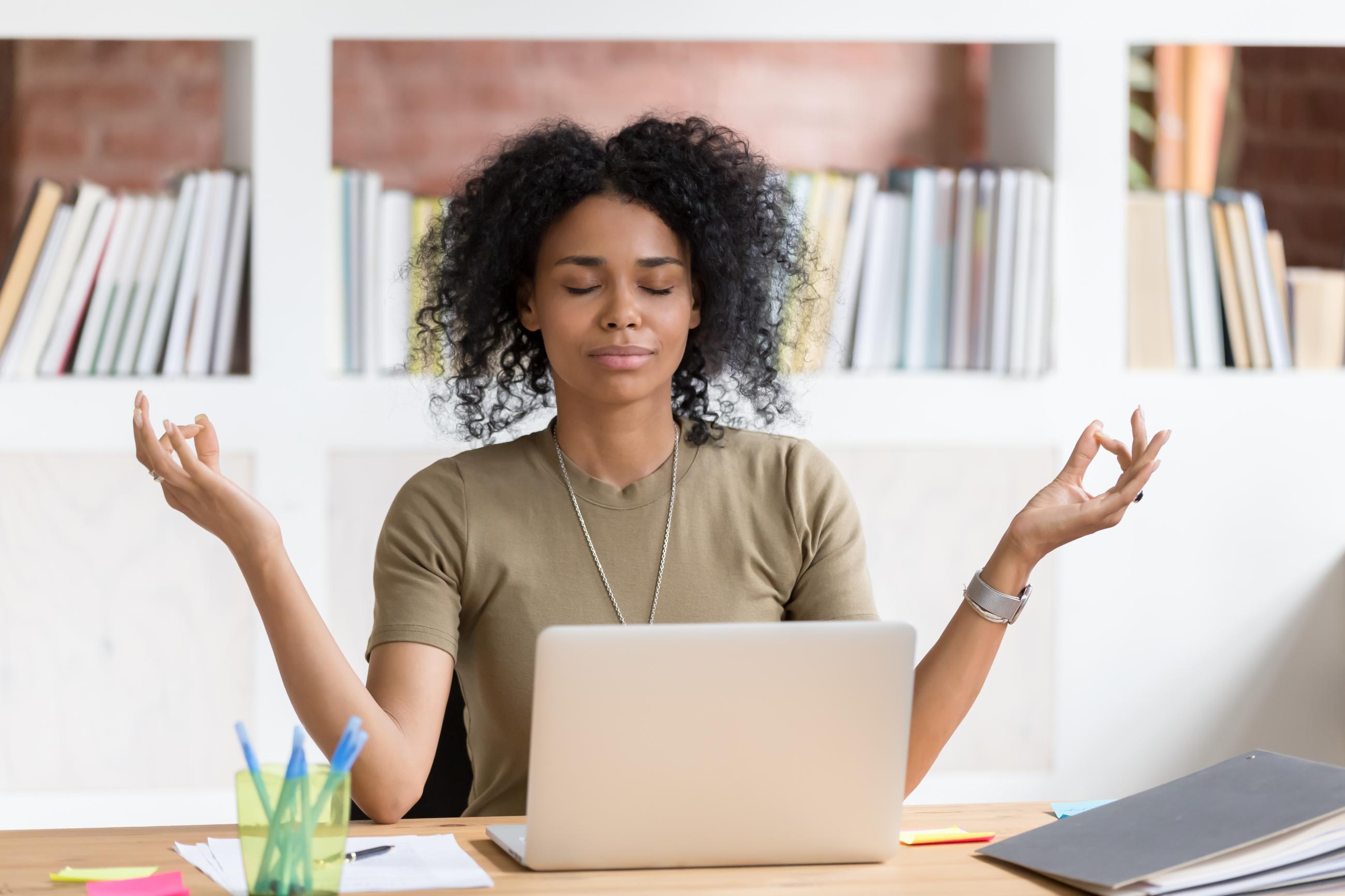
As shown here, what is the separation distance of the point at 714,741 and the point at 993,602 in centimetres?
42

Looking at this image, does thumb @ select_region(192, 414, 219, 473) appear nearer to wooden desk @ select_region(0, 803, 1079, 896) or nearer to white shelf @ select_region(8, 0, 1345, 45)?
wooden desk @ select_region(0, 803, 1079, 896)

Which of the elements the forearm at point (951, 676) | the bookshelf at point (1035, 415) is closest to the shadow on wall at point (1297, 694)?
the bookshelf at point (1035, 415)

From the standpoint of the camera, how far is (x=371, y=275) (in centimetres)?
237

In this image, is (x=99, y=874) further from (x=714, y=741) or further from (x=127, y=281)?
(x=127, y=281)

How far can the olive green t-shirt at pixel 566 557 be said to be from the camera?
4.88ft

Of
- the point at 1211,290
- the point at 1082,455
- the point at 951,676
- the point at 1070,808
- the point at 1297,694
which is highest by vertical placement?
the point at 1211,290

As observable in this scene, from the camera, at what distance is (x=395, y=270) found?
238 cm

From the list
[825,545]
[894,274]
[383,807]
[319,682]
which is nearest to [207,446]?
[319,682]

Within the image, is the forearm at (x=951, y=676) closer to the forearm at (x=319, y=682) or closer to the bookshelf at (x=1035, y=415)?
the forearm at (x=319, y=682)

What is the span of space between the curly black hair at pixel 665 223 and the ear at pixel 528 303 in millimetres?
12

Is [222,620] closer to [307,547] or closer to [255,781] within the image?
[307,547]

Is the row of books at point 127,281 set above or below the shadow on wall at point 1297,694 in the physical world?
above

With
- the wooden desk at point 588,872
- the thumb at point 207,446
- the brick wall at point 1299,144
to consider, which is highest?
the brick wall at point 1299,144

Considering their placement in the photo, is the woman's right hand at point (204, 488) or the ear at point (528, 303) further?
the ear at point (528, 303)
